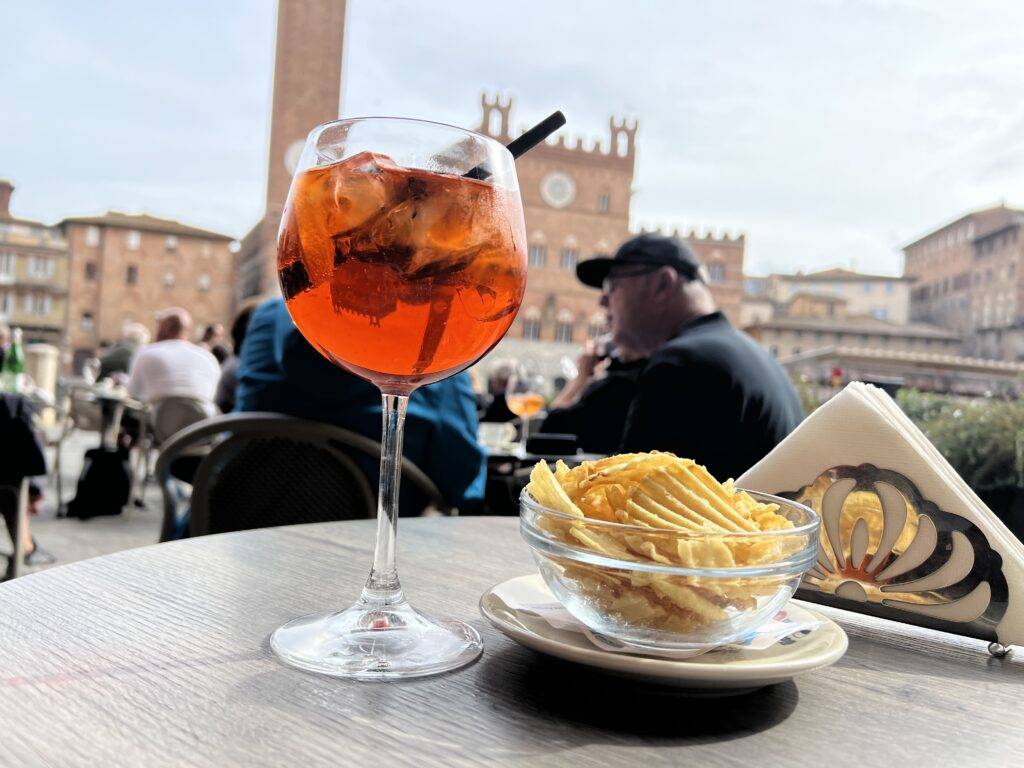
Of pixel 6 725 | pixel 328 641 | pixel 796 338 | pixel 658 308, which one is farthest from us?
pixel 796 338

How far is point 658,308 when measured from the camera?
259 cm

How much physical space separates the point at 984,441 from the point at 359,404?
78.6 inches

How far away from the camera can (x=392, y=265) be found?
51cm

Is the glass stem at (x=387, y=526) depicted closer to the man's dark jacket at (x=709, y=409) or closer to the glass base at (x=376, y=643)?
the glass base at (x=376, y=643)

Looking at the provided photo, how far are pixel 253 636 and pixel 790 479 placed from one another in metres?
0.40

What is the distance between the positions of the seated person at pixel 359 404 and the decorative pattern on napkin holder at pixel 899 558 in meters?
1.08

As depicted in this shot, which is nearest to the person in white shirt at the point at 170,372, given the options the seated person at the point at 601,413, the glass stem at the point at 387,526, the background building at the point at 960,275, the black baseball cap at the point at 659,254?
the seated person at the point at 601,413

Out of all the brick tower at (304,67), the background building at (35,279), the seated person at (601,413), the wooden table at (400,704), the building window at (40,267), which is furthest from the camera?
the building window at (40,267)

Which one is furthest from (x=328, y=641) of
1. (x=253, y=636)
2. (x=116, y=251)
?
(x=116, y=251)

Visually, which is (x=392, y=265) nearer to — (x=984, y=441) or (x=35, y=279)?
(x=984, y=441)

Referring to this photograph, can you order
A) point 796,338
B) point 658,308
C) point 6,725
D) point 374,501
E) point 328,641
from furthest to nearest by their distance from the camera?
point 796,338
point 658,308
point 374,501
point 328,641
point 6,725

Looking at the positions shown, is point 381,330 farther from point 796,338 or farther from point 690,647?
point 796,338

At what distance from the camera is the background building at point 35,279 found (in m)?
34.7

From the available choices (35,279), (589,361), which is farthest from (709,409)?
(35,279)
